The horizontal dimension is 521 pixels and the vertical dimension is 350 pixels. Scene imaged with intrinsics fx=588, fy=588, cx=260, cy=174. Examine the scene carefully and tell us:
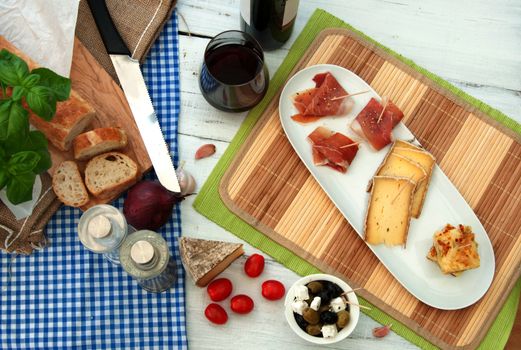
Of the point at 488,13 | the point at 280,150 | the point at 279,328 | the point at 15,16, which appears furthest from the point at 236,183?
the point at 488,13

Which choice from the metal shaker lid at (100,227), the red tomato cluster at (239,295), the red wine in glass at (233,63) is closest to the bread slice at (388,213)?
the red tomato cluster at (239,295)

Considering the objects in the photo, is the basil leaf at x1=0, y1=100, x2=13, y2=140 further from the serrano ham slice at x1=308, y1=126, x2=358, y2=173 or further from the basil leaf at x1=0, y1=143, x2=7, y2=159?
the serrano ham slice at x1=308, y1=126, x2=358, y2=173

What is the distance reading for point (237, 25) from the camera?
1.52 meters

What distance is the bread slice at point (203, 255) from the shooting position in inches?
51.9

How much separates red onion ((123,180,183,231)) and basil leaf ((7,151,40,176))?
249 millimetres

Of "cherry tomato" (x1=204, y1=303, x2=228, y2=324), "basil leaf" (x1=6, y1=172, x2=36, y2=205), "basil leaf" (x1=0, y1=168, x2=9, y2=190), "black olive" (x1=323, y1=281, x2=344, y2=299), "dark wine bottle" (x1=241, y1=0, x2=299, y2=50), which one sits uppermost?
"dark wine bottle" (x1=241, y1=0, x2=299, y2=50)

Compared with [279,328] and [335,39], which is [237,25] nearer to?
[335,39]

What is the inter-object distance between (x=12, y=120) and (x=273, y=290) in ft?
2.20

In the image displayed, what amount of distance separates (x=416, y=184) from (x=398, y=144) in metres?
0.11

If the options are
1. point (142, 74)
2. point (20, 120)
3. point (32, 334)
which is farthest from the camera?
point (142, 74)

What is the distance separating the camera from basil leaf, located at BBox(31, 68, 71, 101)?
3.95 ft

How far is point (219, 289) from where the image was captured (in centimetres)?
136

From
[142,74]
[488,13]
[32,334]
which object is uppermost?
[488,13]

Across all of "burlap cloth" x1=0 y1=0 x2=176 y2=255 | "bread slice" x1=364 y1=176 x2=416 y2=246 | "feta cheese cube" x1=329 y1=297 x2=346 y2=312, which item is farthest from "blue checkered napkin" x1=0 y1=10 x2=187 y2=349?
"bread slice" x1=364 y1=176 x2=416 y2=246
